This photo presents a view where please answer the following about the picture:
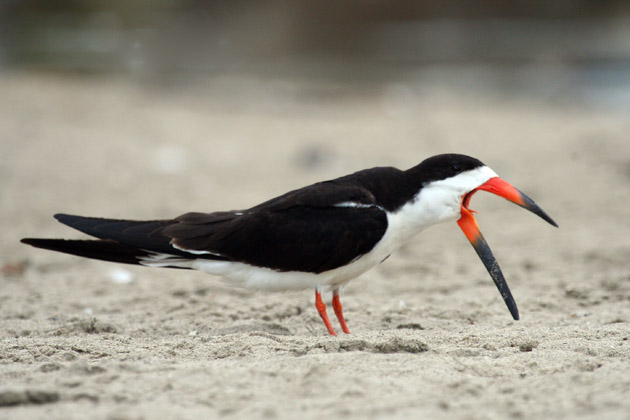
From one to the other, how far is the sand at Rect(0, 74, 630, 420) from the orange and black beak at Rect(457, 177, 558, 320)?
0.65ft

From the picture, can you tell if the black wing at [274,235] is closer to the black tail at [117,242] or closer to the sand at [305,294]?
the black tail at [117,242]

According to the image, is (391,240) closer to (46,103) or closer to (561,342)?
(561,342)

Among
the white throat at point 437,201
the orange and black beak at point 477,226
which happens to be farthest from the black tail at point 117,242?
the orange and black beak at point 477,226

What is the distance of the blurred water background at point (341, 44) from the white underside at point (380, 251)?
34.9 ft

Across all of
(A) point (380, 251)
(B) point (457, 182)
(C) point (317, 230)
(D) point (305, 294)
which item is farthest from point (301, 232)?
(D) point (305, 294)

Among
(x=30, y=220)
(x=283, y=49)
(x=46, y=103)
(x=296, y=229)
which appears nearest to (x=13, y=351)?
(x=296, y=229)

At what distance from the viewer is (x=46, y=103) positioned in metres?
12.7

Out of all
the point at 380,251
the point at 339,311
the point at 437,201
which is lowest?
the point at 339,311

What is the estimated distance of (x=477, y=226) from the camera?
403 cm

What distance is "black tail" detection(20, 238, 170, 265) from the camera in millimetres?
3885

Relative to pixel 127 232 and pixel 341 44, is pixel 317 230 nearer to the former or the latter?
pixel 127 232

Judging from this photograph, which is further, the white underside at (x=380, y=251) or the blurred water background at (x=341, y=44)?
the blurred water background at (x=341, y=44)

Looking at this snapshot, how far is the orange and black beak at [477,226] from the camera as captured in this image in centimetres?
390

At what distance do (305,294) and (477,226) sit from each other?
1502 millimetres
